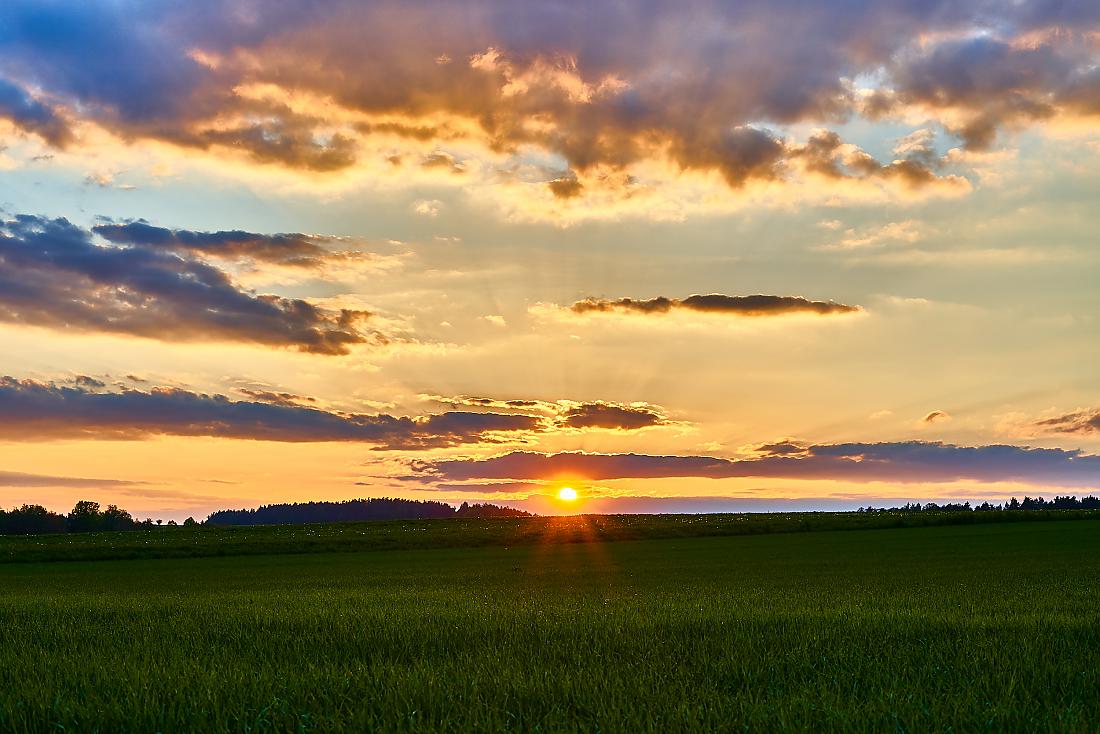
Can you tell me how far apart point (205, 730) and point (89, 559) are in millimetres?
78668

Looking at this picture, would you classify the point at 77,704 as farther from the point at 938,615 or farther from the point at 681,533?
the point at 681,533

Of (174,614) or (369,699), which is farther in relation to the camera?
(174,614)

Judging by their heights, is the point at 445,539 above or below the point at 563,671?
below

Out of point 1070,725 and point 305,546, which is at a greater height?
point 1070,725

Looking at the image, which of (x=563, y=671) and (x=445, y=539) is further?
(x=445, y=539)

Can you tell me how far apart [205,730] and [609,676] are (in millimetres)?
3022

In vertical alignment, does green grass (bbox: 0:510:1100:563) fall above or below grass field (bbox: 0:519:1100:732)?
below

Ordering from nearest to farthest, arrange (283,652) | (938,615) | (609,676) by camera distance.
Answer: (609,676)
(283,652)
(938,615)

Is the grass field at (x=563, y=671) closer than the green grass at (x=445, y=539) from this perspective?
Yes

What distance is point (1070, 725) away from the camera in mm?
4750

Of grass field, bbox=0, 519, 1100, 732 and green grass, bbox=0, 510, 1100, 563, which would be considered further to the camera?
green grass, bbox=0, 510, 1100, 563

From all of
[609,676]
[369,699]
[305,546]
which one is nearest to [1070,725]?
[609,676]

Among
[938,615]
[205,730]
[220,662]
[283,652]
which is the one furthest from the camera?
[938,615]

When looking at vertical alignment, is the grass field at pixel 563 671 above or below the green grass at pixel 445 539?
above
